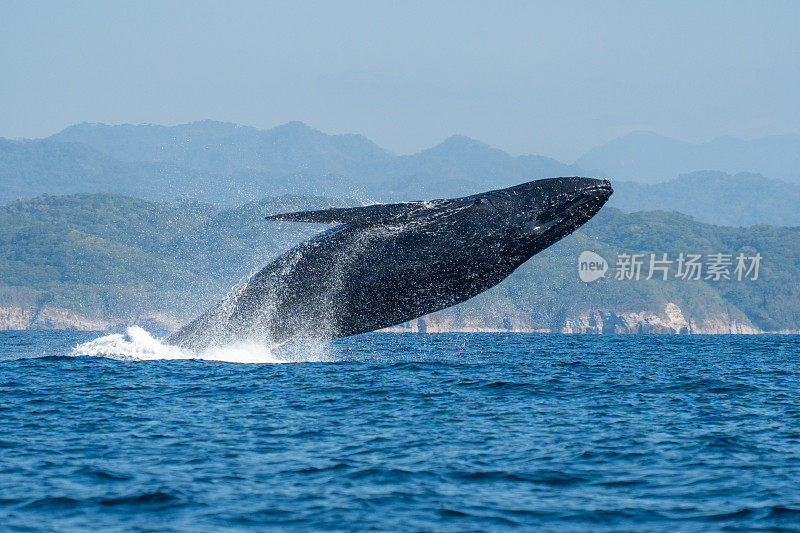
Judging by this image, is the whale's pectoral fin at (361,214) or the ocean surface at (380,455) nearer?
the ocean surface at (380,455)

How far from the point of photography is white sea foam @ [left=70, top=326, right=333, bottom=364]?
21.6 m

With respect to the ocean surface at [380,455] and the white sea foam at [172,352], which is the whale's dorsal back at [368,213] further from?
the white sea foam at [172,352]

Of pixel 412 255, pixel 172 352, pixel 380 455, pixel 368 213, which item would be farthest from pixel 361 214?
pixel 172 352

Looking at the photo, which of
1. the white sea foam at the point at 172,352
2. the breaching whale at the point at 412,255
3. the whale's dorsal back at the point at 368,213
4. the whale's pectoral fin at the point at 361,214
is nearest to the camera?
the whale's pectoral fin at the point at 361,214

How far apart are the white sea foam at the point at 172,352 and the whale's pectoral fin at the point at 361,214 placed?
5.09 m

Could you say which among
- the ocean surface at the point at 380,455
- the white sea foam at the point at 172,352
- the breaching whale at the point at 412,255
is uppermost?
the breaching whale at the point at 412,255

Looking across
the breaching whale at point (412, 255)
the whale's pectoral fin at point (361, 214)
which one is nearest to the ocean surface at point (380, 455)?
the breaching whale at point (412, 255)

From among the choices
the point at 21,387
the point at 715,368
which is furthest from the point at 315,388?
the point at 715,368

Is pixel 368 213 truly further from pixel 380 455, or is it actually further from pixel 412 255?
pixel 380 455

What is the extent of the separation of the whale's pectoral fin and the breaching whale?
0.09 ft

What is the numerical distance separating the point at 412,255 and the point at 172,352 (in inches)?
351

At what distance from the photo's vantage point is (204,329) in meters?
20.8

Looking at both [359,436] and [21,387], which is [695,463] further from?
[21,387]

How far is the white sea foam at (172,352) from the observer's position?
21.6 m
